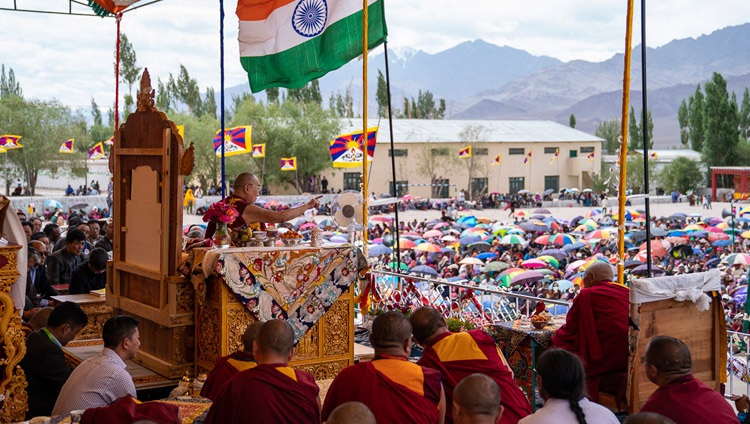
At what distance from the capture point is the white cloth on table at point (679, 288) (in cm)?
507

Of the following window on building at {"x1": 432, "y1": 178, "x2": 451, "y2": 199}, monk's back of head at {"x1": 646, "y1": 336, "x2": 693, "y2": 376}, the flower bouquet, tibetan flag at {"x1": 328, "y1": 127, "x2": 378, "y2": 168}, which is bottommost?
monk's back of head at {"x1": 646, "y1": 336, "x2": 693, "y2": 376}

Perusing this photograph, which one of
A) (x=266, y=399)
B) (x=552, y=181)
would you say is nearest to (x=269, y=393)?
(x=266, y=399)

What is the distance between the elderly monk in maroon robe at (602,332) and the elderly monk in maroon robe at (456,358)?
1.38 m

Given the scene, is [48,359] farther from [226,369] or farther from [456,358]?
[456,358]

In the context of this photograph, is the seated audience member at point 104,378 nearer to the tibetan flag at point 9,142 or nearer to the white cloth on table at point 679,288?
the white cloth on table at point 679,288

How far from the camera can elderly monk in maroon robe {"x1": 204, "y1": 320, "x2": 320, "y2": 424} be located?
3555 mm

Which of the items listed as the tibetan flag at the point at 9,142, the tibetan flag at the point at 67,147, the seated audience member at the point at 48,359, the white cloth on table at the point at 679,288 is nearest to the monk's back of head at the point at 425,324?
the white cloth on table at the point at 679,288

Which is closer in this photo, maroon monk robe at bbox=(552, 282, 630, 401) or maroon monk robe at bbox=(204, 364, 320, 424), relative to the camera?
maroon monk robe at bbox=(204, 364, 320, 424)

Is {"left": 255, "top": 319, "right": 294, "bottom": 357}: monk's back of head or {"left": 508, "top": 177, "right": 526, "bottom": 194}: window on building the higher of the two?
{"left": 508, "top": 177, "right": 526, "bottom": 194}: window on building

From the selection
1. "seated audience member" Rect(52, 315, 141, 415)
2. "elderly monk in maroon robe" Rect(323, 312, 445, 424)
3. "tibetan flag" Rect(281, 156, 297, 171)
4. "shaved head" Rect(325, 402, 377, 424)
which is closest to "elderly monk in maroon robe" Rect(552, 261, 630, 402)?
"elderly monk in maroon robe" Rect(323, 312, 445, 424)

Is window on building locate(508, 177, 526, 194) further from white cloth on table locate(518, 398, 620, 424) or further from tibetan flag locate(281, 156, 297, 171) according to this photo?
white cloth on table locate(518, 398, 620, 424)

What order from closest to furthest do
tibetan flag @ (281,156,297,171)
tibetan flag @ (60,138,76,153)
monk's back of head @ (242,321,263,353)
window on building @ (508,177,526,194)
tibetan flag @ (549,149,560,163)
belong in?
monk's back of head @ (242,321,263,353)
tibetan flag @ (60,138,76,153)
tibetan flag @ (281,156,297,171)
tibetan flag @ (549,149,560,163)
window on building @ (508,177,526,194)

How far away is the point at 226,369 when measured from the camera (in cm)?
433

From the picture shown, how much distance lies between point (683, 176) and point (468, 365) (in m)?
61.0
